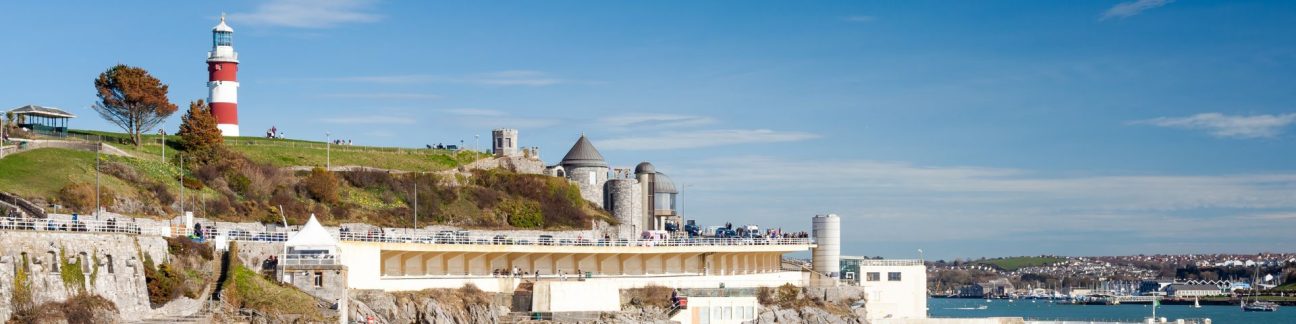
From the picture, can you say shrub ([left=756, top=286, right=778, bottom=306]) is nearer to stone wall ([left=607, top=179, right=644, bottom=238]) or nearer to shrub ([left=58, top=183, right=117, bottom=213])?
stone wall ([left=607, top=179, right=644, bottom=238])

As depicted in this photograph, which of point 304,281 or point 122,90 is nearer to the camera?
point 304,281

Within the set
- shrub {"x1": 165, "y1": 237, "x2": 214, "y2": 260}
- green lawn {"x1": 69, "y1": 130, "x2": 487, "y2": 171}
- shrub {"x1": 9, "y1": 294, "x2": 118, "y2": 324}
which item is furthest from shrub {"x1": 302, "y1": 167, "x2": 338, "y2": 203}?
shrub {"x1": 9, "y1": 294, "x2": 118, "y2": 324}

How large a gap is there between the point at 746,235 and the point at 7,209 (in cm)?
4233

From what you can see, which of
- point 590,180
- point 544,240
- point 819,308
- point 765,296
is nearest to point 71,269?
point 544,240

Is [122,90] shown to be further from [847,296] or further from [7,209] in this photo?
[847,296]

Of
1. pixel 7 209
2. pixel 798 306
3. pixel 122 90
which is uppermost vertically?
pixel 122 90

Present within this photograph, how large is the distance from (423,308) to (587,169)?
126 ft

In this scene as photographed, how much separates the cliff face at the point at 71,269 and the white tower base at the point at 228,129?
4639 centimetres

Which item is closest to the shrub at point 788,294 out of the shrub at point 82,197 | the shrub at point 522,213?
the shrub at point 522,213

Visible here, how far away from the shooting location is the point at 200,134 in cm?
9338

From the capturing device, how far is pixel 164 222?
242 ft

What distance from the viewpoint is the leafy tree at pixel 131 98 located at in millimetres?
91688

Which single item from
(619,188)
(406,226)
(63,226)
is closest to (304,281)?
(63,226)

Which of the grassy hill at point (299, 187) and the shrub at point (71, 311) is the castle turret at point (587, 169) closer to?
the grassy hill at point (299, 187)
